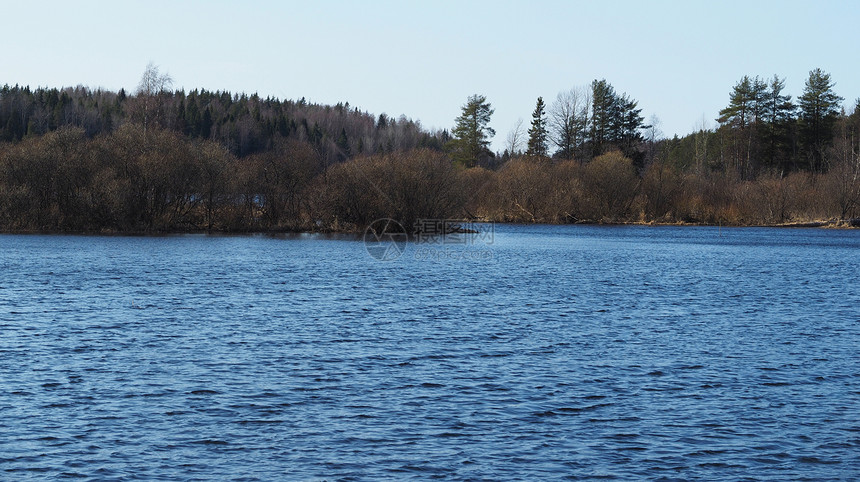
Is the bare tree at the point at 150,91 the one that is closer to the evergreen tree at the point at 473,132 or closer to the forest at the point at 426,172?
the forest at the point at 426,172

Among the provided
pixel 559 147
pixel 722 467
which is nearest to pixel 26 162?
pixel 722 467

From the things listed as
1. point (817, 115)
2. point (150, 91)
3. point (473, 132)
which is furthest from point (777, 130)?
point (150, 91)

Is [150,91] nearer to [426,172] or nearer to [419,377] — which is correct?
[426,172]

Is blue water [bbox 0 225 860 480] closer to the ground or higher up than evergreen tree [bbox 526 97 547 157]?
closer to the ground

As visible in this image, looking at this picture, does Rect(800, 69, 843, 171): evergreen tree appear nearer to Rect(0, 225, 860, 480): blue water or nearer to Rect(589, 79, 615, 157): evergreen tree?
Rect(589, 79, 615, 157): evergreen tree

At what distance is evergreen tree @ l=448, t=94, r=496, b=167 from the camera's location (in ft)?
405

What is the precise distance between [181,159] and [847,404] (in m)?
58.5

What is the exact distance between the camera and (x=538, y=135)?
121625mm

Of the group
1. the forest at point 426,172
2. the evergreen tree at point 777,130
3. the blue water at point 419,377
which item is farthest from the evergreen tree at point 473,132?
the blue water at point 419,377

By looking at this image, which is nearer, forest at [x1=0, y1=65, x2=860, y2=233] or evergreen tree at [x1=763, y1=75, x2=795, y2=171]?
forest at [x1=0, y1=65, x2=860, y2=233]

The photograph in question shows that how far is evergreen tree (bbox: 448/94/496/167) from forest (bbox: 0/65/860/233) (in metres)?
0.30

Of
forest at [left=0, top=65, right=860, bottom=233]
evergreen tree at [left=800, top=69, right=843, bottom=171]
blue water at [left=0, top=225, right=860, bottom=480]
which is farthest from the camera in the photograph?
evergreen tree at [left=800, top=69, right=843, bottom=171]

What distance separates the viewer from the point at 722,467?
12039 mm

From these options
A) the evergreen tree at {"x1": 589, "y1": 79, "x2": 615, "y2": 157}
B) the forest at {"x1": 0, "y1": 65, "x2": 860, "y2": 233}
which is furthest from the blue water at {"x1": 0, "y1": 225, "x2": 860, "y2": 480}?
the evergreen tree at {"x1": 589, "y1": 79, "x2": 615, "y2": 157}
